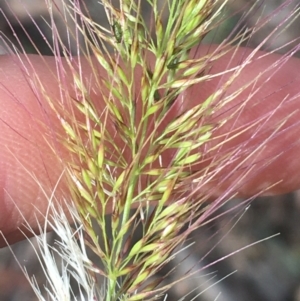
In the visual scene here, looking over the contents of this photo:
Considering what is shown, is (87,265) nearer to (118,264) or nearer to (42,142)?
(118,264)

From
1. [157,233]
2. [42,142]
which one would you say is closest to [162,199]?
[157,233]

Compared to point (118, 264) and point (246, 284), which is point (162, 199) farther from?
point (246, 284)

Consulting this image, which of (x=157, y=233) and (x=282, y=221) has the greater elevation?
(x=157, y=233)

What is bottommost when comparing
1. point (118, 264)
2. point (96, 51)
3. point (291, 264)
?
point (291, 264)

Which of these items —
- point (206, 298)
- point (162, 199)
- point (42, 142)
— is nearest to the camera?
point (162, 199)

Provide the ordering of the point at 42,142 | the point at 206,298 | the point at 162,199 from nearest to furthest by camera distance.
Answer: the point at 162,199 → the point at 42,142 → the point at 206,298

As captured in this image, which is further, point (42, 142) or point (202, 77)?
point (42, 142)

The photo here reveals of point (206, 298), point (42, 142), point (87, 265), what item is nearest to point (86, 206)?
point (87, 265)
